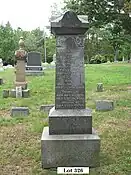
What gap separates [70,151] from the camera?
6.34 metres

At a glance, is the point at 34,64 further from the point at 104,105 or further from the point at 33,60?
the point at 104,105

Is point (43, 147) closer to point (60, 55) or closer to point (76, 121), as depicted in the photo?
point (76, 121)

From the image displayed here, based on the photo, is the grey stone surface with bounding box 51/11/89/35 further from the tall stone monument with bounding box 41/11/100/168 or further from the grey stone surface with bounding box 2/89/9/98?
the grey stone surface with bounding box 2/89/9/98

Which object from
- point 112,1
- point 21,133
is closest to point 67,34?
point 21,133

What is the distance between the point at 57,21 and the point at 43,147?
86.8 inches

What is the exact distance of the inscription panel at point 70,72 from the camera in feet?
21.8

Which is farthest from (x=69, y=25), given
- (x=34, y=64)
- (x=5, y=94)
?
(x=34, y=64)

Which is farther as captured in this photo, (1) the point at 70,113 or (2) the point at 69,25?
(1) the point at 70,113

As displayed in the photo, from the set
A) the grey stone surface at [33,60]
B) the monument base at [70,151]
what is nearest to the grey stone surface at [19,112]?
the monument base at [70,151]

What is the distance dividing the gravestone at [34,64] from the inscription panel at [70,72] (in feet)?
65.8

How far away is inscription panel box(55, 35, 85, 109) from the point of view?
665cm

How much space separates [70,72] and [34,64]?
68.5 feet

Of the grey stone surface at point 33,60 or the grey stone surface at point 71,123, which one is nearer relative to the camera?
the grey stone surface at point 71,123

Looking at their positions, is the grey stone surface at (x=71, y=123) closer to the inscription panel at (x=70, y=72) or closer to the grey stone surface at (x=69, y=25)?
the inscription panel at (x=70, y=72)
